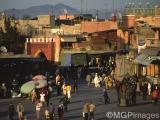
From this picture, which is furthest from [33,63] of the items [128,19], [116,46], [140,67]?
[128,19]

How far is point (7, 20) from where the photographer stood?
54.6 meters

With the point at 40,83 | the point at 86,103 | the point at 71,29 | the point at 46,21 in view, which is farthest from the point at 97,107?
the point at 46,21

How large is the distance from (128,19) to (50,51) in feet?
30.9

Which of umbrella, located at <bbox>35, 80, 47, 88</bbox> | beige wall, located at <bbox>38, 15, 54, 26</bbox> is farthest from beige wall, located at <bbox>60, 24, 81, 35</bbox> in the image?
umbrella, located at <bbox>35, 80, 47, 88</bbox>

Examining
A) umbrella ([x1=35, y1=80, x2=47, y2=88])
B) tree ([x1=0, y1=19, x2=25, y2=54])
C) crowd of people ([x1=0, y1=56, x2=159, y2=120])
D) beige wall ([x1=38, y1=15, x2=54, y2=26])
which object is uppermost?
beige wall ([x1=38, y1=15, x2=54, y2=26])

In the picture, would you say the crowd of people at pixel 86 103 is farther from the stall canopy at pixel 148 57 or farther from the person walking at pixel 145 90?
the stall canopy at pixel 148 57

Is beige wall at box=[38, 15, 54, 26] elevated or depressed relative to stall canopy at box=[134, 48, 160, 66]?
elevated

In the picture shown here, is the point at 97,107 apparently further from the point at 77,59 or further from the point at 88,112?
the point at 77,59

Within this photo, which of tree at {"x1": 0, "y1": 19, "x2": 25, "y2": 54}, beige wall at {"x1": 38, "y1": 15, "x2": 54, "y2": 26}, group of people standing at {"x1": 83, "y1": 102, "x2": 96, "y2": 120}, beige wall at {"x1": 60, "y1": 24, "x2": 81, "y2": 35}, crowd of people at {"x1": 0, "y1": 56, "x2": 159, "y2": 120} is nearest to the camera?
group of people standing at {"x1": 83, "y1": 102, "x2": 96, "y2": 120}

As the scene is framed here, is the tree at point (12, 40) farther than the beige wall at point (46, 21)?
No

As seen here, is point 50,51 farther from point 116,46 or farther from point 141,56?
point 141,56

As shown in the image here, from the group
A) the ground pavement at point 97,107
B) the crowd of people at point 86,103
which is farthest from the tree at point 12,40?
the ground pavement at point 97,107

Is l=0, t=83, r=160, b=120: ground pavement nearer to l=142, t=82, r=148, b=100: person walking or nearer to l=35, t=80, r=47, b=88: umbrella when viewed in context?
l=142, t=82, r=148, b=100: person walking

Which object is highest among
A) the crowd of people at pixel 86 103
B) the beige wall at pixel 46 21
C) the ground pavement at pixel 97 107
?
the beige wall at pixel 46 21
